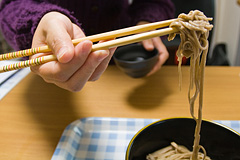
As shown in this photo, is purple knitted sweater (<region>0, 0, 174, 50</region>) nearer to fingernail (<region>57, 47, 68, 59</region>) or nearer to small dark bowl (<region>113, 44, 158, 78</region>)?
small dark bowl (<region>113, 44, 158, 78</region>)

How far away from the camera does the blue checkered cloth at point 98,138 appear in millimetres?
767

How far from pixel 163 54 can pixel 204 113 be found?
1.35 feet

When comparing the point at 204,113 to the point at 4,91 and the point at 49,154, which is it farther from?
the point at 4,91

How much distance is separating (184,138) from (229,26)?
252 cm

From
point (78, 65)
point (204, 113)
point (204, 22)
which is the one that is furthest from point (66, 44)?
point (204, 113)

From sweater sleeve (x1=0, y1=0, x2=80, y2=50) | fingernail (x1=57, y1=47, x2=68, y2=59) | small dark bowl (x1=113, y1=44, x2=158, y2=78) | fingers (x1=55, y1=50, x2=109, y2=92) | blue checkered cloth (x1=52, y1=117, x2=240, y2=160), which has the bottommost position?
blue checkered cloth (x1=52, y1=117, x2=240, y2=160)

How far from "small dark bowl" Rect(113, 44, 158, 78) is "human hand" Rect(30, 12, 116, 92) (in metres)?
0.26

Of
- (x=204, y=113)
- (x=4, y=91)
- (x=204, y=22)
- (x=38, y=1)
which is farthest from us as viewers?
(x=4, y=91)

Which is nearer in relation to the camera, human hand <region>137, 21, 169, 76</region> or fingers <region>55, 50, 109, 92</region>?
fingers <region>55, 50, 109, 92</region>

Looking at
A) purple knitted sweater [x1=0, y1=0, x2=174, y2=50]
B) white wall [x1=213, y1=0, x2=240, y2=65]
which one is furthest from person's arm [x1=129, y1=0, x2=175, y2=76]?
white wall [x1=213, y1=0, x2=240, y2=65]

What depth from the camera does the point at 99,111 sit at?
974mm

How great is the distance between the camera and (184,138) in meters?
0.77

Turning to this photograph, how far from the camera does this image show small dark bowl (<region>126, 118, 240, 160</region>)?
0.66 metres

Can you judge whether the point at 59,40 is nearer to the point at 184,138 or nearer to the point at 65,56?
the point at 65,56
